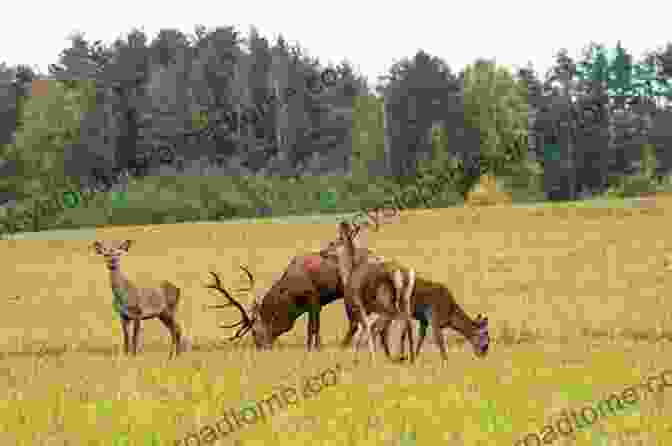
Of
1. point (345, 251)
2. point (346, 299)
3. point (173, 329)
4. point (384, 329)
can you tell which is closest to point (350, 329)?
point (346, 299)

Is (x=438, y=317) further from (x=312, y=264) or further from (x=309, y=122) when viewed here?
(x=309, y=122)

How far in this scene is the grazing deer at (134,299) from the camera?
14.9 metres

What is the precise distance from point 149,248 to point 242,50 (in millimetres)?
66906

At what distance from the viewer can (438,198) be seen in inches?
2318

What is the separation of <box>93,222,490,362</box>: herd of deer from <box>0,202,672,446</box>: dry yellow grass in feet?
1.73

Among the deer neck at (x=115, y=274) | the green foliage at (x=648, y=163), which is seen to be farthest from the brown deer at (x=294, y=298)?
the green foliage at (x=648, y=163)

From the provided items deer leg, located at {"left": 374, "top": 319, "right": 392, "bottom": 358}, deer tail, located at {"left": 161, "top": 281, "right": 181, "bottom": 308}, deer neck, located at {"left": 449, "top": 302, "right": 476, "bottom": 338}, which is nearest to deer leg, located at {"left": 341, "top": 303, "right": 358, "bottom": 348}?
deer leg, located at {"left": 374, "top": 319, "right": 392, "bottom": 358}

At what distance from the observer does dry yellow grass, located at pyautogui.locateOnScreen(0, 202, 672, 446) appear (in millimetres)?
9094

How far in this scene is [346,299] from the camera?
47.7 feet

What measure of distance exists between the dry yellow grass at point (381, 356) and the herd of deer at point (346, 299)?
1.73 ft

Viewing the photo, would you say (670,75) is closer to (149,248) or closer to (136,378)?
(149,248)

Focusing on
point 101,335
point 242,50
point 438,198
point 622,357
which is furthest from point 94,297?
point 242,50

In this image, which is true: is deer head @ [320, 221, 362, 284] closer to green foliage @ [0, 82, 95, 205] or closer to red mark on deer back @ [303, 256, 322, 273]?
red mark on deer back @ [303, 256, 322, 273]

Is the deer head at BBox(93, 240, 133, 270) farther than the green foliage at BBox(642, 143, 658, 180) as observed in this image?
No
